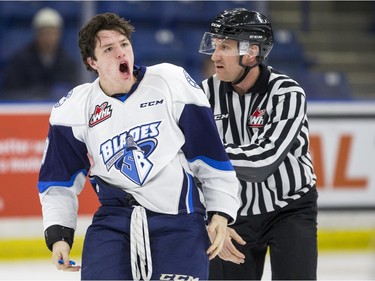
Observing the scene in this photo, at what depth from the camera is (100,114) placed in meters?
2.40

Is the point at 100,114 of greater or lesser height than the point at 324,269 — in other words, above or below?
above

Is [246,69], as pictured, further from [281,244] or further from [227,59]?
[281,244]

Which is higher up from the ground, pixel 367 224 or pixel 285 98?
pixel 285 98

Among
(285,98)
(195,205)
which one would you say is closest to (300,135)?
(285,98)

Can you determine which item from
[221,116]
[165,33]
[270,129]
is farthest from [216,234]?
[165,33]

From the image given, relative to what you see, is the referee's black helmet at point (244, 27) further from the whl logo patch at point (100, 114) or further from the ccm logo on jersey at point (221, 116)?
the whl logo patch at point (100, 114)

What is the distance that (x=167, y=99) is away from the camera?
239cm

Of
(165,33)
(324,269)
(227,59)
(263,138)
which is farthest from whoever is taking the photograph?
(165,33)

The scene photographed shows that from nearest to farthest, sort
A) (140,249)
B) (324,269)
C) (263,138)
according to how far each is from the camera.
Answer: (140,249)
(263,138)
(324,269)

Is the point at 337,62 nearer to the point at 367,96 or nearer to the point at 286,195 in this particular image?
the point at 367,96

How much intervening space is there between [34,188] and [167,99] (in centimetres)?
341

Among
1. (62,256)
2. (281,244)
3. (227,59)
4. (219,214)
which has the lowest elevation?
(281,244)

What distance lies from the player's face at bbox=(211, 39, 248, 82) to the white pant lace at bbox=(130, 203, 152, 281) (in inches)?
34.7

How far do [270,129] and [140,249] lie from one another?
2.70 ft
